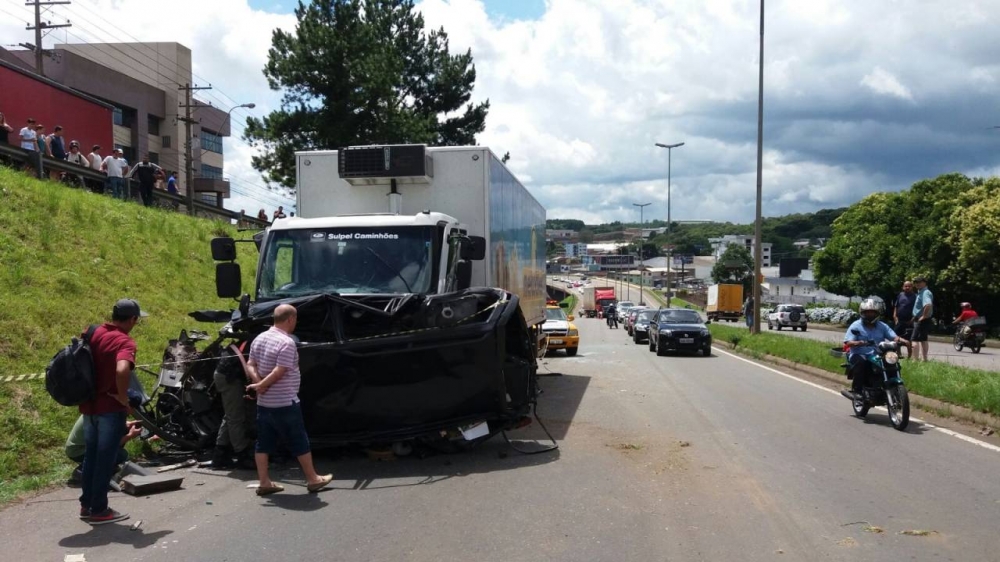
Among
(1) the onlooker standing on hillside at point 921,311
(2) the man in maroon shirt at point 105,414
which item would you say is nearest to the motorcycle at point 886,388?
(1) the onlooker standing on hillside at point 921,311

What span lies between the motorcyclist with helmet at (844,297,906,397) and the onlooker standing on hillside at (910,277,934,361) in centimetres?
481

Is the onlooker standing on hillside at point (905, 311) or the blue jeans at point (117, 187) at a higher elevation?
the blue jeans at point (117, 187)

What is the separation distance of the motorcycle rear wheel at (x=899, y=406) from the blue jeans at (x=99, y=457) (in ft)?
28.2

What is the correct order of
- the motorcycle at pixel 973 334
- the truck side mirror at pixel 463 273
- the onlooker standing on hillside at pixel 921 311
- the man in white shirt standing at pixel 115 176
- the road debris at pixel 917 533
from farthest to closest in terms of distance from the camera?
1. the motorcycle at pixel 973 334
2. the man in white shirt standing at pixel 115 176
3. the onlooker standing on hillside at pixel 921 311
4. the truck side mirror at pixel 463 273
5. the road debris at pixel 917 533

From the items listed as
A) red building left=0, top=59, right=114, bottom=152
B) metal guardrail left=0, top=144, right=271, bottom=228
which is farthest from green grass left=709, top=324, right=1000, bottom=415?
red building left=0, top=59, right=114, bottom=152

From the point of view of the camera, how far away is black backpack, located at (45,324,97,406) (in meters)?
5.98

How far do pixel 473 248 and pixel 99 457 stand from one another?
15.8 ft

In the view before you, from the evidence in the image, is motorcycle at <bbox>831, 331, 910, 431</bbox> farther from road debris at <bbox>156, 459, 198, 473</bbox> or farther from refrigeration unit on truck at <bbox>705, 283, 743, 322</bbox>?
refrigeration unit on truck at <bbox>705, 283, 743, 322</bbox>

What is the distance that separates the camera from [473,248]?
386 inches

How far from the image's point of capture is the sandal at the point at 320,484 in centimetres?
718

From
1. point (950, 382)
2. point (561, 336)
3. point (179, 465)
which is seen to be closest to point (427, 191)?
point (179, 465)

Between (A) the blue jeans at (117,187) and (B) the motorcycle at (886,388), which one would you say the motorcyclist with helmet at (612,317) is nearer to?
(A) the blue jeans at (117,187)

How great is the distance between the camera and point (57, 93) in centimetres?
2631

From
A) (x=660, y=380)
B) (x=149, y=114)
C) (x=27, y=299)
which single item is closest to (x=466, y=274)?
(x=27, y=299)
